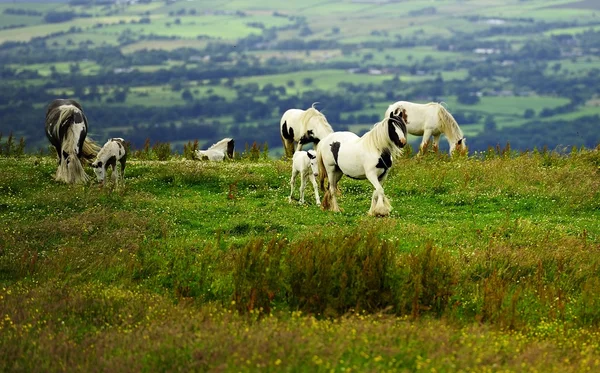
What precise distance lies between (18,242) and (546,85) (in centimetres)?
18054

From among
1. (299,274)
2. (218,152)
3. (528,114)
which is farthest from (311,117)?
(528,114)

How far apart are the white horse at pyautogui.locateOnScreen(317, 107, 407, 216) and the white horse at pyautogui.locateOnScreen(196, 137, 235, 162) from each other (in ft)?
34.2

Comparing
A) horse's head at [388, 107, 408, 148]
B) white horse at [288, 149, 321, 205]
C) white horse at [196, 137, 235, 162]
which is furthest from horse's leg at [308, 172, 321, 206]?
white horse at [196, 137, 235, 162]

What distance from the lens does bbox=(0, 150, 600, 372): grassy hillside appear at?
1180cm

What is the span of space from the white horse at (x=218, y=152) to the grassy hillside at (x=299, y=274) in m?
7.47

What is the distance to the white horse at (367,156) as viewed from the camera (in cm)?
2050

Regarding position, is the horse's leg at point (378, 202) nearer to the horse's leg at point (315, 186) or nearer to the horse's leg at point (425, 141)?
the horse's leg at point (315, 186)

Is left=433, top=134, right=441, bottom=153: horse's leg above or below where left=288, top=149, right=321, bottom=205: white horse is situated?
below

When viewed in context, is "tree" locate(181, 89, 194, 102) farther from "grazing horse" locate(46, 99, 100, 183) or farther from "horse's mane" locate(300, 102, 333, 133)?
"grazing horse" locate(46, 99, 100, 183)

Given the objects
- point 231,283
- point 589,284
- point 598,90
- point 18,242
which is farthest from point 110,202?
point 598,90

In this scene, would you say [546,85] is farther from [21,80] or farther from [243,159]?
[243,159]

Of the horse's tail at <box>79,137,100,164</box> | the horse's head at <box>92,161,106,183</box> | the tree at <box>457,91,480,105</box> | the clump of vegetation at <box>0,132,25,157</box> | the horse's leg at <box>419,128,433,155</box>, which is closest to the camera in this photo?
the horse's head at <box>92,161,106,183</box>

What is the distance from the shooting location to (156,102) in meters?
170

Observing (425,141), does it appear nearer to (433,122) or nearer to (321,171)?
(433,122)
